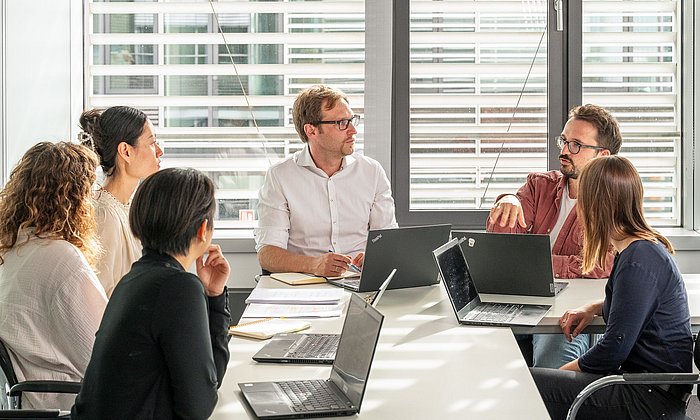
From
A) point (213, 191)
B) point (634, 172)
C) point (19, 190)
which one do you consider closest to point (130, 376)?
point (213, 191)

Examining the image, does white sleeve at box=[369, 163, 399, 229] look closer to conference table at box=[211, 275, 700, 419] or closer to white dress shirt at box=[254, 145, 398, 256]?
white dress shirt at box=[254, 145, 398, 256]

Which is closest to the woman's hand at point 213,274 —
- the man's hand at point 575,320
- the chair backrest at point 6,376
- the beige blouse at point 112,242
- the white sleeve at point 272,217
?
the chair backrest at point 6,376

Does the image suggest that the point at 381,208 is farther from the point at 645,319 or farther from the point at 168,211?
the point at 168,211

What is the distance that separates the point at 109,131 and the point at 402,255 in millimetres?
1127

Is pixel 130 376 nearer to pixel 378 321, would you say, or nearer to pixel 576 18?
pixel 378 321

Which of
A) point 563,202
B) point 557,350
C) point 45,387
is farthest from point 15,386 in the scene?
point 563,202

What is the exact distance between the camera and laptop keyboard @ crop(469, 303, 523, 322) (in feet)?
9.10

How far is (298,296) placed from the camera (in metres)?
3.05

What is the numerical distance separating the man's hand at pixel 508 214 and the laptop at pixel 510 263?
46 centimetres

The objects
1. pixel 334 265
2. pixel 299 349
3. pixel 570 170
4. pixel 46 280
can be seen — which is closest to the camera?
pixel 46 280

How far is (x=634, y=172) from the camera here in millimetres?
2684

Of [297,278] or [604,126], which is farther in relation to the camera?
[604,126]

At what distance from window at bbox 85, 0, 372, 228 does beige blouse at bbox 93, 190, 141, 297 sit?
1609mm

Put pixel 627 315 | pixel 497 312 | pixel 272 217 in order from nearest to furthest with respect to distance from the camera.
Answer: pixel 627 315 → pixel 497 312 → pixel 272 217
